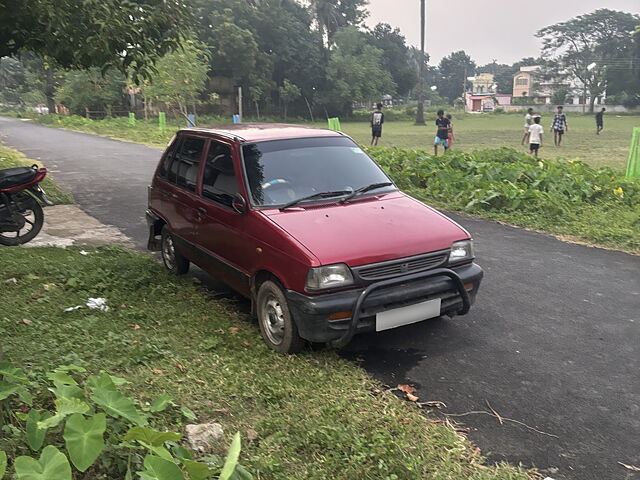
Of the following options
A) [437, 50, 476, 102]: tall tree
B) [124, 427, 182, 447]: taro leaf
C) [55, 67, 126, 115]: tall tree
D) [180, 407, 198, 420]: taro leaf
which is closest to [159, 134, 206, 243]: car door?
[180, 407, 198, 420]: taro leaf

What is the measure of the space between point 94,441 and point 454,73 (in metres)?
156

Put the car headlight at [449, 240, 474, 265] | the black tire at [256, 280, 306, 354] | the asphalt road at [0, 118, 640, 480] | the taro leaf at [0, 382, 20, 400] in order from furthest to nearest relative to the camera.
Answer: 1. the car headlight at [449, 240, 474, 265]
2. the black tire at [256, 280, 306, 354]
3. the asphalt road at [0, 118, 640, 480]
4. the taro leaf at [0, 382, 20, 400]

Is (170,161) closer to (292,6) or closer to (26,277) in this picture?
(26,277)

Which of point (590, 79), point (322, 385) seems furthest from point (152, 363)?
point (590, 79)

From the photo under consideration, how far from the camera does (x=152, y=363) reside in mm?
4078

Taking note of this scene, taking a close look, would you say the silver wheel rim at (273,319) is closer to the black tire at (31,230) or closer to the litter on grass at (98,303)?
the litter on grass at (98,303)

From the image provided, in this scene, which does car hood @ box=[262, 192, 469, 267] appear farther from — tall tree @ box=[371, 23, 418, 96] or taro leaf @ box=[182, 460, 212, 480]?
tall tree @ box=[371, 23, 418, 96]

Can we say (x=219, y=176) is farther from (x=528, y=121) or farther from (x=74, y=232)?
(x=528, y=121)

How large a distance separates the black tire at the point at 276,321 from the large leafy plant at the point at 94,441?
4.71 ft

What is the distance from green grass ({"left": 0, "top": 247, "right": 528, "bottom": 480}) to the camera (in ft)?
10.1

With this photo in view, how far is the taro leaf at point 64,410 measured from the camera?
7.67ft

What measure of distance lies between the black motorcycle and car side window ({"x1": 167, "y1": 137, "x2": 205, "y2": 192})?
2.66m

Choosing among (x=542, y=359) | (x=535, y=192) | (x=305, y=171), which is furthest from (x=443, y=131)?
(x=542, y=359)

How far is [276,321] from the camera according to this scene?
4492mm
